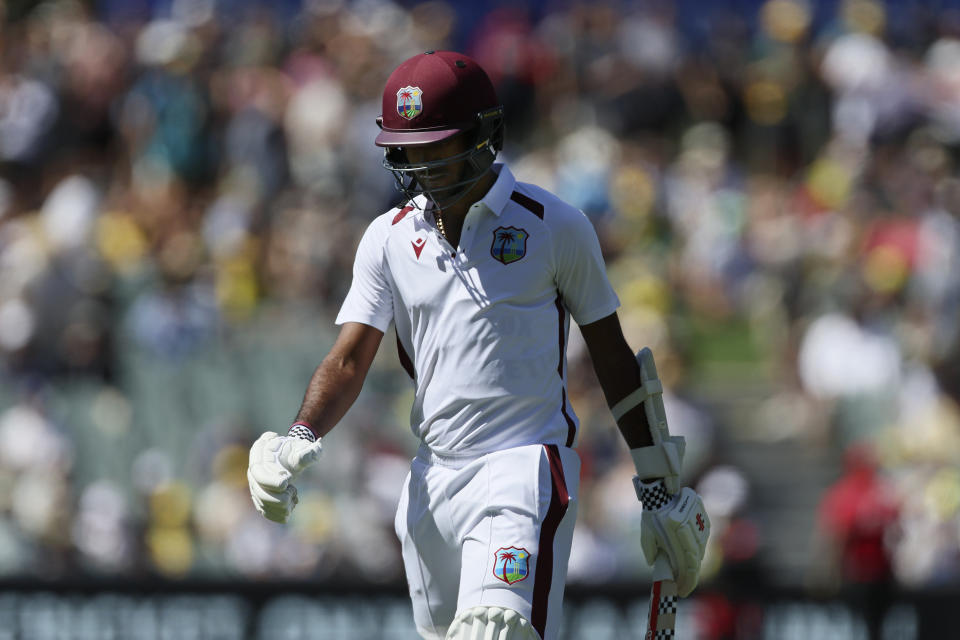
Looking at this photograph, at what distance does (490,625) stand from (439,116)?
133 cm

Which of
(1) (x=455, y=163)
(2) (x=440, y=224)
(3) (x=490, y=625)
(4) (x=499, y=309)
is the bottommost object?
(3) (x=490, y=625)

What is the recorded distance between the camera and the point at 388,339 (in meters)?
10.2

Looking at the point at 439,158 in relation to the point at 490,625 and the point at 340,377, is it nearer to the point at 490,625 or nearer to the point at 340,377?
the point at 340,377

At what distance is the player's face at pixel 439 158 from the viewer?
4031 mm

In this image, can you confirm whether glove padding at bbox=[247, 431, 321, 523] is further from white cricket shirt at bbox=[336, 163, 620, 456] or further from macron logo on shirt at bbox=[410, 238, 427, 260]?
macron logo on shirt at bbox=[410, 238, 427, 260]

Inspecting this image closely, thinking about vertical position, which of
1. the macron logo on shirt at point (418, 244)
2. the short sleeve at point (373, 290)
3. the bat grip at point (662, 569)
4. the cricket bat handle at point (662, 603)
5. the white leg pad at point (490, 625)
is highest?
the macron logo on shirt at point (418, 244)

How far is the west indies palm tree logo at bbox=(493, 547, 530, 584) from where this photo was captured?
3910mm

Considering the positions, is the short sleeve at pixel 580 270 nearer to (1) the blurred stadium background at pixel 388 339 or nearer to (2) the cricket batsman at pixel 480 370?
(2) the cricket batsman at pixel 480 370

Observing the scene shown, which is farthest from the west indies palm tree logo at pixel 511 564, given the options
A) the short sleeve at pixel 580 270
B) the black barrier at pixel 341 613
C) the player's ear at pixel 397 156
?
the black barrier at pixel 341 613

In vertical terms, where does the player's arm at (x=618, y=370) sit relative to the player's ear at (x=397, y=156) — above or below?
below

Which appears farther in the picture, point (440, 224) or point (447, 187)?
point (440, 224)

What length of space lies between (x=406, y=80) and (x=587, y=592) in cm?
414

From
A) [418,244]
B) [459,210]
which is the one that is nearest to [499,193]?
[459,210]

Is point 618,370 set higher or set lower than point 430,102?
lower
